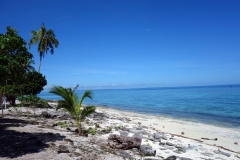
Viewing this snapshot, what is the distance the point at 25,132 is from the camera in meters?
8.40

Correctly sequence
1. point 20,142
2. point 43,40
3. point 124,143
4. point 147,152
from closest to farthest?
1. point 147,152
2. point 20,142
3. point 124,143
4. point 43,40

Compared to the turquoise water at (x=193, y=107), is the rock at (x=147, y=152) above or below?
above

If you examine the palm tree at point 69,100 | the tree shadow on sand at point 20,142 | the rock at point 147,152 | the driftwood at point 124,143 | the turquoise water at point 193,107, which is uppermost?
the palm tree at point 69,100

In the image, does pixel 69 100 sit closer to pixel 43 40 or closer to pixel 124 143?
pixel 124 143

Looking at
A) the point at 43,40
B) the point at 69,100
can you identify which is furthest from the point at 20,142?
the point at 43,40

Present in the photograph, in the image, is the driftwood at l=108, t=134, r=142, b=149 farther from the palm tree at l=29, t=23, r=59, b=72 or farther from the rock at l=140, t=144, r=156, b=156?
the palm tree at l=29, t=23, r=59, b=72

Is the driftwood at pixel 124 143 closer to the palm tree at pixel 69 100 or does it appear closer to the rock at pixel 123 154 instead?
the rock at pixel 123 154

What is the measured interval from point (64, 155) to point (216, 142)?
8695 mm

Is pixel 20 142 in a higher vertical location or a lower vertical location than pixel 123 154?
higher

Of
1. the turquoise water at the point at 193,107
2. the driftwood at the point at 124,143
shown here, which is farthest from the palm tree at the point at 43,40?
the driftwood at the point at 124,143

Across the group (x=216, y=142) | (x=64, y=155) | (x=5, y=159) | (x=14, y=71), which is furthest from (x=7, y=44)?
(x=216, y=142)

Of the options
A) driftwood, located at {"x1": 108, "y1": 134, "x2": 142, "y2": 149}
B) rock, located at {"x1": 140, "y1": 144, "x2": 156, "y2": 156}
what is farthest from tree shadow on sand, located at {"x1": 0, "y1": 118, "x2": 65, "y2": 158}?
rock, located at {"x1": 140, "y1": 144, "x2": 156, "y2": 156}

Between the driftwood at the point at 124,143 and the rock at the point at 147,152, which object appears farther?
the driftwood at the point at 124,143

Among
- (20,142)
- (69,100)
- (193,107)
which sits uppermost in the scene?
(69,100)
